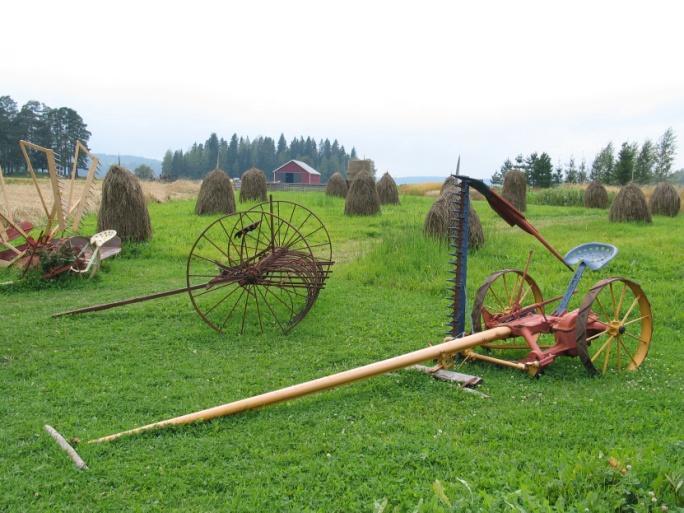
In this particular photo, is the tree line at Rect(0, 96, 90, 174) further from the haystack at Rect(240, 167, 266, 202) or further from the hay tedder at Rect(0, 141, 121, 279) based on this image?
the hay tedder at Rect(0, 141, 121, 279)

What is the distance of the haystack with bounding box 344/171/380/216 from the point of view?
54.9 feet

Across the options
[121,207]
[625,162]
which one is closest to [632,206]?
[121,207]

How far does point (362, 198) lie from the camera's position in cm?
1669

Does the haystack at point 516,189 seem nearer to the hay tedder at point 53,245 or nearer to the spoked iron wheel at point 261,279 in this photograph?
the hay tedder at point 53,245

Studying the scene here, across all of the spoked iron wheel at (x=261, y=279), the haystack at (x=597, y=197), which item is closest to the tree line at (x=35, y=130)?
the haystack at (x=597, y=197)

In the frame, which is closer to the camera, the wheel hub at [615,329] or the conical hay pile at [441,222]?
the wheel hub at [615,329]

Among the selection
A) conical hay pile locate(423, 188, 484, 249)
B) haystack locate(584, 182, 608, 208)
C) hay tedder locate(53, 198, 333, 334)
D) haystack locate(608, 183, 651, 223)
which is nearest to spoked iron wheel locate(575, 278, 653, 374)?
hay tedder locate(53, 198, 333, 334)

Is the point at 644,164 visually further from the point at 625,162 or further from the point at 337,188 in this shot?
the point at 337,188

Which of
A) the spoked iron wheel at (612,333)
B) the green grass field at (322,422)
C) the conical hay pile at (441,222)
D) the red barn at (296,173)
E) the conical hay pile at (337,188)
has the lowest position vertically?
the green grass field at (322,422)

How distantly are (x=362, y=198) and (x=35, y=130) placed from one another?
22685 mm

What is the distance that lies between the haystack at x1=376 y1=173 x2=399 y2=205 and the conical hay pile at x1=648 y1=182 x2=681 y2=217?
8.66 metres

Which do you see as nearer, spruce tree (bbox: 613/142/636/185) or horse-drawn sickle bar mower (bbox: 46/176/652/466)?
horse-drawn sickle bar mower (bbox: 46/176/652/466)

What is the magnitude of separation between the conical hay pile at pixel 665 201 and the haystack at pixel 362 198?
867 centimetres

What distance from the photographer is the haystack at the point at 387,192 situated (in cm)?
2205
